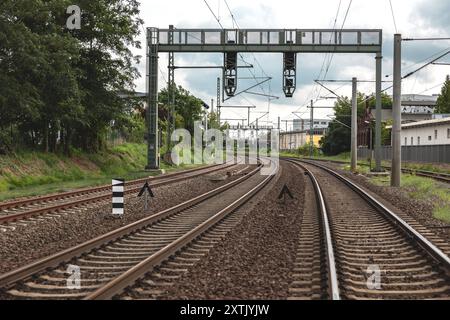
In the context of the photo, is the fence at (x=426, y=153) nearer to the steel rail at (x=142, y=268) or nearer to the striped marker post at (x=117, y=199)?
the striped marker post at (x=117, y=199)

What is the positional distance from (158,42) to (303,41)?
28.3 ft

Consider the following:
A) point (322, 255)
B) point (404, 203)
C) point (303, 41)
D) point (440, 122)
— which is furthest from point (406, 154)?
point (322, 255)

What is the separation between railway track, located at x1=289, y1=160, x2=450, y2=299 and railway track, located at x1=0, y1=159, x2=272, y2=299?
1.99 m

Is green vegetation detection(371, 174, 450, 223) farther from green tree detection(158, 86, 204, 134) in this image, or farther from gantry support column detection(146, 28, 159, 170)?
green tree detection(158, 86, 204, 134)

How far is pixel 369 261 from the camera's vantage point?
30.8 feet

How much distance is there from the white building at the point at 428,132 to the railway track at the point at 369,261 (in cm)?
4343

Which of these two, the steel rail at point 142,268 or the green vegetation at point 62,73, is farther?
the green vegetation at point 62,73

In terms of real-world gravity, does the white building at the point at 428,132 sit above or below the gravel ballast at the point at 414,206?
above

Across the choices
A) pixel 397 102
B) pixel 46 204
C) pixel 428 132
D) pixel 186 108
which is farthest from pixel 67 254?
pixel 186 108

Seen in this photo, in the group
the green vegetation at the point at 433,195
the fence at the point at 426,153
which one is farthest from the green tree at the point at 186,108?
the green vegetation at the point at 433,195

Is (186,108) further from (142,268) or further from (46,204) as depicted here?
(142,268)

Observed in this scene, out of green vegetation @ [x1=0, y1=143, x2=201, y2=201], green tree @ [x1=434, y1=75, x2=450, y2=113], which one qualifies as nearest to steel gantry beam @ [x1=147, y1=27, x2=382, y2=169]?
green vegetation @ [x1=0, y1=143, x2=201, y2=201]

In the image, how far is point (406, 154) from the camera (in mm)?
60906

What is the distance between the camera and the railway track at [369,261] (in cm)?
728
